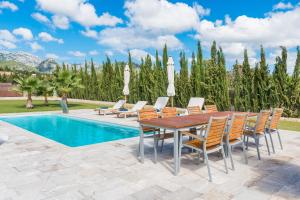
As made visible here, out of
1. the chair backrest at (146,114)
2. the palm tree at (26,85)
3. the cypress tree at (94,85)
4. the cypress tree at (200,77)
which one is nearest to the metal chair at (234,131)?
the chair backrest at (146,114)

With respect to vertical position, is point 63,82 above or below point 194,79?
above

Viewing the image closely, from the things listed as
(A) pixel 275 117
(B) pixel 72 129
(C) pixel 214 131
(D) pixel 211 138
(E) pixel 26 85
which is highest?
(E) pixel 26 85

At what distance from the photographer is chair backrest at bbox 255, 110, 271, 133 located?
4973 mm

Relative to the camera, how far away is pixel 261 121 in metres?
5.08

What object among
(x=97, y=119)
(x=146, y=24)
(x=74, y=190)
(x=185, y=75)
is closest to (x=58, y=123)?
(x=97, y=119)

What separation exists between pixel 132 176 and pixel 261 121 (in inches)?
118

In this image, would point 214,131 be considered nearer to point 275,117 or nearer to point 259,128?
point 259,128

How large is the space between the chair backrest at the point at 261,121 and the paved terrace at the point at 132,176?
0.63 meters

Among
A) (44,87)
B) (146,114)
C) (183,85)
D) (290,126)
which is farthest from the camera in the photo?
(44,87)

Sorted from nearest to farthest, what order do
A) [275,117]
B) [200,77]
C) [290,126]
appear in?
[275,117]
[290,126]
[200,77]

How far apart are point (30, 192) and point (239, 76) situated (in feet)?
39.4

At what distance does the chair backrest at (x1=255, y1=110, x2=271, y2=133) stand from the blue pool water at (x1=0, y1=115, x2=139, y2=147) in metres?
4.64

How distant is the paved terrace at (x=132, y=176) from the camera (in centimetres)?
343

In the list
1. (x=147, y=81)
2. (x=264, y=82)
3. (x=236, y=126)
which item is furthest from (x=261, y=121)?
(x=147, y=81)
